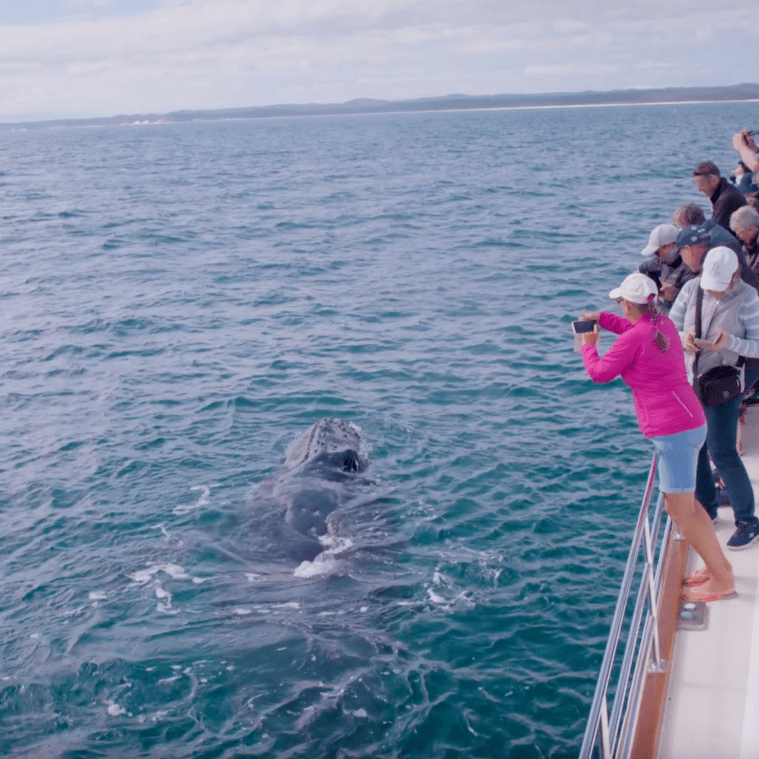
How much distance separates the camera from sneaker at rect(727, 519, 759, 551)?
811 centimetres

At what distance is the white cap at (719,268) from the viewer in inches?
288

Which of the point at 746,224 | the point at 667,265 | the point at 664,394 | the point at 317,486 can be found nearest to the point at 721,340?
the point at 664,394

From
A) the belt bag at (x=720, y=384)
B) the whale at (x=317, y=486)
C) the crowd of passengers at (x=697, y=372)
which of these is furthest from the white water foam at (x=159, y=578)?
the belt bag at (x=720, y=384)

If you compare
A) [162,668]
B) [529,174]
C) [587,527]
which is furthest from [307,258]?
[529,174]

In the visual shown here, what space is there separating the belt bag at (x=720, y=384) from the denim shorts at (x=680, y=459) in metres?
0.74

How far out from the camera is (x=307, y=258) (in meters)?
37.5

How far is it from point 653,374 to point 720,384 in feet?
3.79

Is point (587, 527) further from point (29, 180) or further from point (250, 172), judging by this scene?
point (29, 180)

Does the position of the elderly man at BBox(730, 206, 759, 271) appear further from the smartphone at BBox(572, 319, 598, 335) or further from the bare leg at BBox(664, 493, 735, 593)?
the bare leg at BBox(664, 493, 735, 593)

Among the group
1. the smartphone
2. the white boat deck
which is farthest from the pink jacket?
the white boat deck

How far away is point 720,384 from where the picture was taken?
784cm

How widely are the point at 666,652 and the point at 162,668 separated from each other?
700cm

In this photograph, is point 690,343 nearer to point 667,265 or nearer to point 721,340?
point 721,340

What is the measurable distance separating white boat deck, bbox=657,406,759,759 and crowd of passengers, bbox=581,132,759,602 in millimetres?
318
